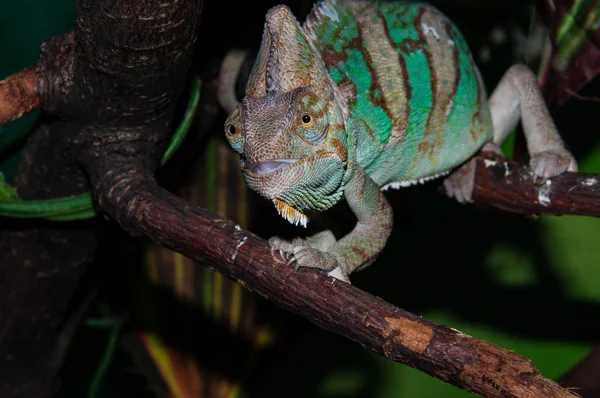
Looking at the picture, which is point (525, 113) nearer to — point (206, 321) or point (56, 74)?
point (56, 74)

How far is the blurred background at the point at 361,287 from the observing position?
8.13ft

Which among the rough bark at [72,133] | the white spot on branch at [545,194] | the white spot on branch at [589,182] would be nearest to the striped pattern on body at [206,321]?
the rough bark at [72,133]

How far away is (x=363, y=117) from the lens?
1.46 m

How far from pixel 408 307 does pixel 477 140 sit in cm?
113

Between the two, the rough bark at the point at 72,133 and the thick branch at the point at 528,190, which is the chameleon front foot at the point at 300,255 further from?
the thick branch at the point at 528,190

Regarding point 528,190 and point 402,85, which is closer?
point 402,85

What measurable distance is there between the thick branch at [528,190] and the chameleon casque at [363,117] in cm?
3

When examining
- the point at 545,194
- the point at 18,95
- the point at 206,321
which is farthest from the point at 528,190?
the point at 206,321

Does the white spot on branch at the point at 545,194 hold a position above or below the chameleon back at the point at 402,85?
below

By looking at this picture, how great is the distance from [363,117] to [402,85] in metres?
0.16

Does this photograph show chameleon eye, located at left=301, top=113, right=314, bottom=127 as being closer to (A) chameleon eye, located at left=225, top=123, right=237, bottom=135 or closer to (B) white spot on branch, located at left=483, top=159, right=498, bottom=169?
(A) chameleon eye, located at left=225, top=123, right=237, bottom=135

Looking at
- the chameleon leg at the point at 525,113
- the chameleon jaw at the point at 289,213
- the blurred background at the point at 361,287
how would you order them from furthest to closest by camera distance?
the blurred background at the point at 361,287, the chameleon leg at the point at 525,113, the chameleon jaw at the point at 289,213

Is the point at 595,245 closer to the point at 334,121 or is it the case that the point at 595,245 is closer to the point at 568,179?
the point at 568,179

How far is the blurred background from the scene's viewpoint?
2.48 metres
